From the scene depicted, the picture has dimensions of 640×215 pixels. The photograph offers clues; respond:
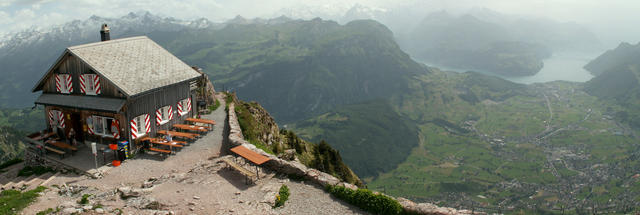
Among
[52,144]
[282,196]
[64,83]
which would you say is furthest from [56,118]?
[282,196]

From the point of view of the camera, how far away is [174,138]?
33.9 m

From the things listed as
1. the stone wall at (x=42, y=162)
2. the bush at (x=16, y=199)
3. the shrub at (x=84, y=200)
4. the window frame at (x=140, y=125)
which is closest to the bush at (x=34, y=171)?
the stone wall at (x=42, y=162)

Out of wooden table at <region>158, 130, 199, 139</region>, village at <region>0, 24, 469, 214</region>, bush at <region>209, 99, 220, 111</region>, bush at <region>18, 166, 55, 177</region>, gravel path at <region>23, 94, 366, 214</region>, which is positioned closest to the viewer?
gravel path at <region>23, 94, 366, 214</region>

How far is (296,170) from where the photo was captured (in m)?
24.0

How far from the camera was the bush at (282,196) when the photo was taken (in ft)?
67.1

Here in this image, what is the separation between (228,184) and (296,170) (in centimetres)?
444

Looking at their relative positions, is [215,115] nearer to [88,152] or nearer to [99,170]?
[88,152]

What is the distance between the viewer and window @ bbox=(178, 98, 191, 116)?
3625 centimetres

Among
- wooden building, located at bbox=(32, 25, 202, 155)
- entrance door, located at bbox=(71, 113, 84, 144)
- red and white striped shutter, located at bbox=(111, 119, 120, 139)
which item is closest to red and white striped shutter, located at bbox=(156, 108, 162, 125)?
wooden building, located at bbox=(32, 25, 202, 155)

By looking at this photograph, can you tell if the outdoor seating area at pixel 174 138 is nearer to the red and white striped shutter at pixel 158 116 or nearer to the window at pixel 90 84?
the red and white striped shutter at pixel 158 116

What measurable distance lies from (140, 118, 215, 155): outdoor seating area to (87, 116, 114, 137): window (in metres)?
2.93

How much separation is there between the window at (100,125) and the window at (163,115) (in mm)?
3816

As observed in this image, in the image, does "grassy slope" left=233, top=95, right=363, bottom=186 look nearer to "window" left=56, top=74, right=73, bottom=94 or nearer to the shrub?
"window" left=56, top=74, right=73, bottom=94

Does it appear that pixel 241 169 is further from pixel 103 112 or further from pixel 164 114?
pixel 103 112
